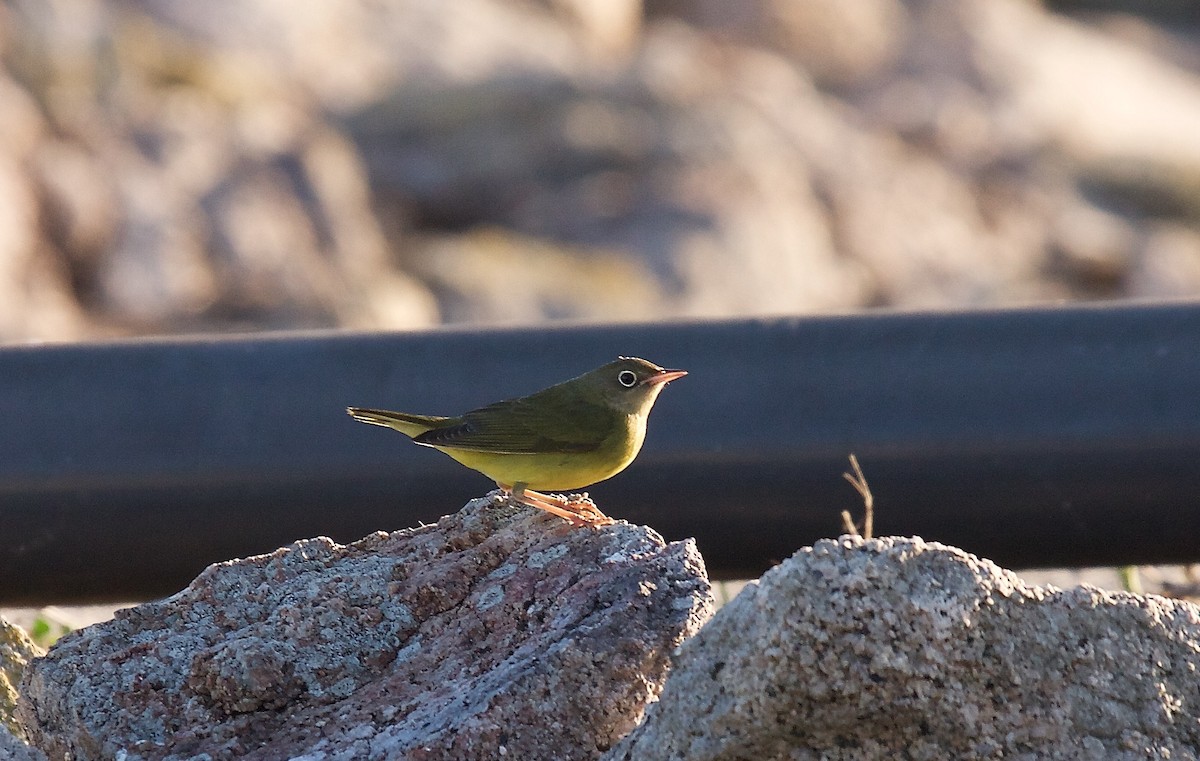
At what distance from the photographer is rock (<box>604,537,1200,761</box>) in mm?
2328

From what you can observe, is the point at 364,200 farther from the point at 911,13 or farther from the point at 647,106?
the point at 911,13

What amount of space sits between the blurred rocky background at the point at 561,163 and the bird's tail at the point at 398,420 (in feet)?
26.5

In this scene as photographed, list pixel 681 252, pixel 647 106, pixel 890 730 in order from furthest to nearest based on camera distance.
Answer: pixel 647 106 < pixel 681 252 < pixel 890 730

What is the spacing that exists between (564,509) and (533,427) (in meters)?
0.75

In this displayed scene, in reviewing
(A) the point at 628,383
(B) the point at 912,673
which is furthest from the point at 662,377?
(B) the point at 912,673

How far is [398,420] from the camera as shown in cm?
410

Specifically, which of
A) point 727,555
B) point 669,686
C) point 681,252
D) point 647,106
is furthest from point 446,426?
point 647,106

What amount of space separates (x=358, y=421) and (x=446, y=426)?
218mm

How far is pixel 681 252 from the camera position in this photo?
17.3m

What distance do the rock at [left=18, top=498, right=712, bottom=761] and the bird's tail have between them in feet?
2.50

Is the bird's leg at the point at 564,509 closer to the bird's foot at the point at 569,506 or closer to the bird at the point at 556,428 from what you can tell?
the bird's foot at the point at 569,506

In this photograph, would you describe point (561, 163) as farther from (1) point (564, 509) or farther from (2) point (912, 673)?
(2) point (912, 673)

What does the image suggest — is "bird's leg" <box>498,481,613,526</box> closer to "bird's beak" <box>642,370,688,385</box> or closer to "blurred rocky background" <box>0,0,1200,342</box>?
"bird's beak" <box>642,370,688,385</box>

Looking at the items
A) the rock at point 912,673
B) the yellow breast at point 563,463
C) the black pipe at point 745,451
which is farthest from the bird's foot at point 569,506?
the rock at point 912,673
